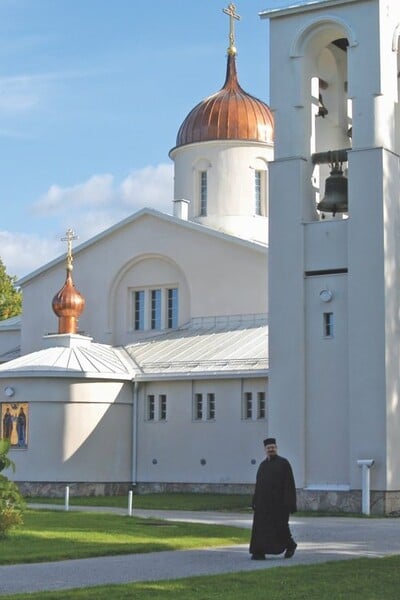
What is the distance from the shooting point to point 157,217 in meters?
39.4

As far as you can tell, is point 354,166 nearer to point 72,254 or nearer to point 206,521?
point 206,521

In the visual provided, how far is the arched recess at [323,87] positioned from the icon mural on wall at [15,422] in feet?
36.5

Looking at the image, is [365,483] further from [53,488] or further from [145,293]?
[145,293]

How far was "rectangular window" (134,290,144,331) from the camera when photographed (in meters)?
39.5

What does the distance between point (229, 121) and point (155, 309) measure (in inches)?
310

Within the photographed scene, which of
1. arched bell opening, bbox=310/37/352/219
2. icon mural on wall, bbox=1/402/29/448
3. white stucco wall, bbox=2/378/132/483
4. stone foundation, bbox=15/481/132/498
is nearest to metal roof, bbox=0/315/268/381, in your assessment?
white stucco wall, bbox=2/378/132/483

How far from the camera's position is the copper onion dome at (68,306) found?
126ft

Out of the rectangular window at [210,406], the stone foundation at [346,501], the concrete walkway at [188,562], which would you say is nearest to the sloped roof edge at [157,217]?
the rectangular window at [210,406]

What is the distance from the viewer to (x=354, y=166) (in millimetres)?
27281

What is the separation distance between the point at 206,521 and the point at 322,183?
11090 millimetres

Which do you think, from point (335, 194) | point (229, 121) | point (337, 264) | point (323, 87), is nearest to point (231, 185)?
point (229, 121)

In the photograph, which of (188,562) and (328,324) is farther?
(328,324)

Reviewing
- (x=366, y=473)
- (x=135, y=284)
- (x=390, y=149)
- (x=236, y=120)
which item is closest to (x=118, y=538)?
(x=366, y=473)

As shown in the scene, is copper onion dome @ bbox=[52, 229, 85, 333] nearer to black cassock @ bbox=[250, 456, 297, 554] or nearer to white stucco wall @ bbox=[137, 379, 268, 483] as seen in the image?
white stucco wall @ bbox=[137, 379, 268, 483]
